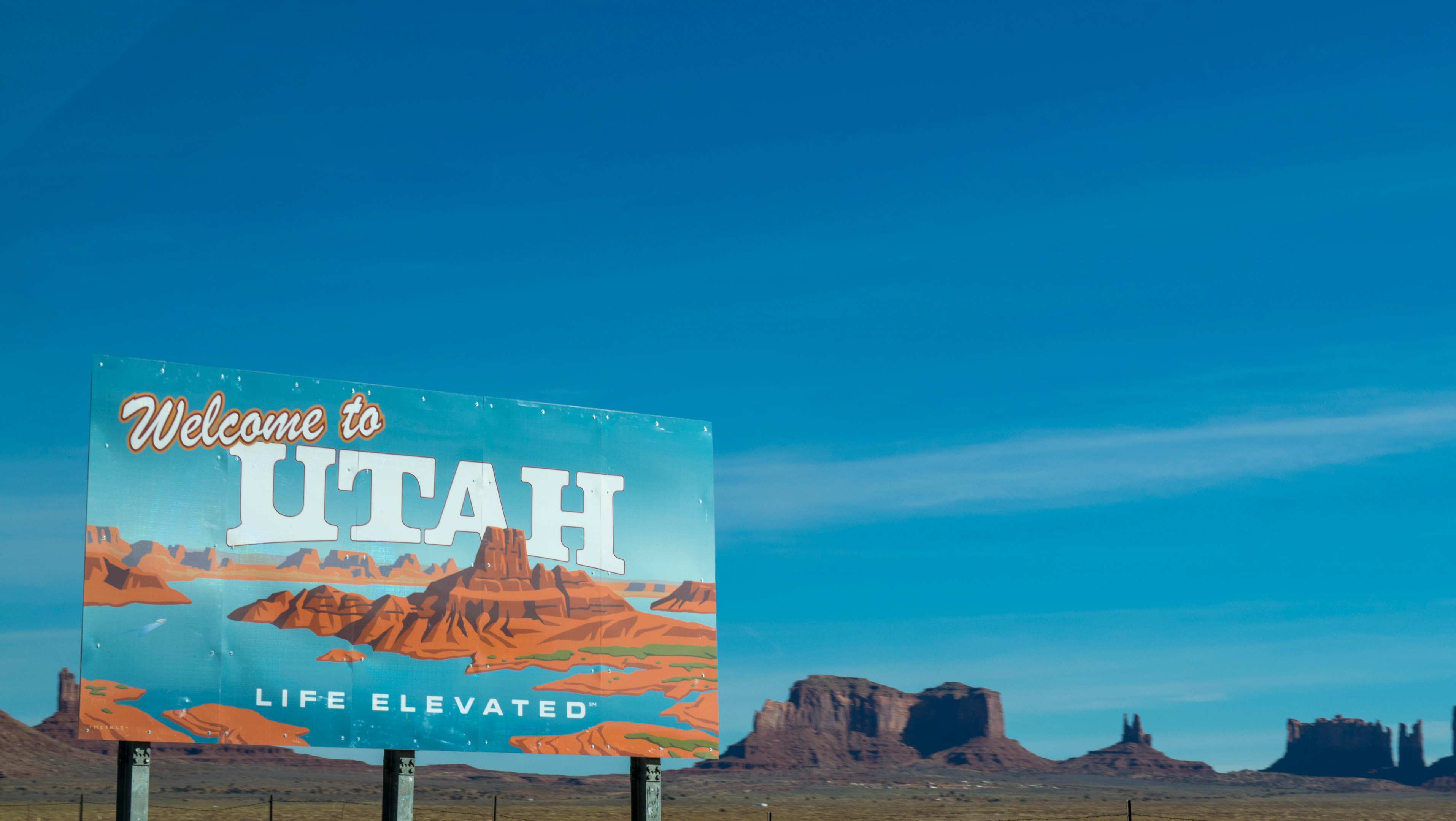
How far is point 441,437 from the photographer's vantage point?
54.6ft

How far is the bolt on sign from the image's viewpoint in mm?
14375

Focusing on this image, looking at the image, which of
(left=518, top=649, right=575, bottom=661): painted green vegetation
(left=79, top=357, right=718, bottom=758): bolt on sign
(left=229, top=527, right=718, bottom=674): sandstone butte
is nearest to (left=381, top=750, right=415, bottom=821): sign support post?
(left=79, top=357, right=718, bottom=758): bolt on sign

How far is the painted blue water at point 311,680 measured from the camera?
14211mm

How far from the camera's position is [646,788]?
17812 millimetres

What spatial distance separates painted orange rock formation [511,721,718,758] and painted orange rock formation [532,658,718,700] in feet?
1.36

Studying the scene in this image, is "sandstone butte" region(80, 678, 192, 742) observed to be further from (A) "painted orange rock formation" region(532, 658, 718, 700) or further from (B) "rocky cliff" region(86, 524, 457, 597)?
(A) "painted orange rock formation" region(532, 658, 718, 700)

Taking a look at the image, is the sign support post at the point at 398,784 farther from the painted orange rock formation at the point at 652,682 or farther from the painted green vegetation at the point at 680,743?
the painted green vegetation at the point at 680,743

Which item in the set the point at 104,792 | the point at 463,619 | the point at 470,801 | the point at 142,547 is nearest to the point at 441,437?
the point at 463,619

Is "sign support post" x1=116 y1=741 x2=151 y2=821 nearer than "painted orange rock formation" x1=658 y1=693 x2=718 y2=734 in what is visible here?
Yes

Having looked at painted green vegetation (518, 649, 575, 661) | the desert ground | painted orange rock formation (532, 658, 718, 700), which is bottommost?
the desert ground

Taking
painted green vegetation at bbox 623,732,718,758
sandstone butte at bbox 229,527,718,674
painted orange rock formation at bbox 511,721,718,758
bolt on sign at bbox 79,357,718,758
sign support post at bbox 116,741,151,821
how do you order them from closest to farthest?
sign support post at bbox 116,741,151,821 → bolt on sign at bbox 79,357,718,758 → sandstone butte at bbox 229,527,718,674 → painted orange rock formation at bbox 511,721,718,758 → painted green vegetation at bbox 623,732,718,758

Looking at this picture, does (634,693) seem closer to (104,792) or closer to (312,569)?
(312,569)

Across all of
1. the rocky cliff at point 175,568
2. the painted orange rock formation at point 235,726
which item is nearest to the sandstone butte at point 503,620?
the rocky cliff at point 175,568

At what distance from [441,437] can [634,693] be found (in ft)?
13.1
